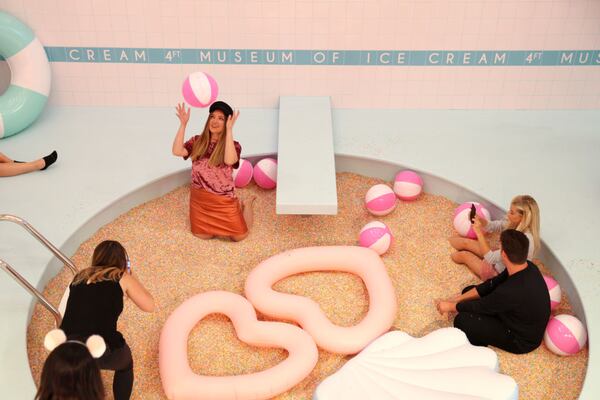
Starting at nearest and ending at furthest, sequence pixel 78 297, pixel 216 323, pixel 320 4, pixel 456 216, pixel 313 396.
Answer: pixel 78 297 < pixel 313 396 < pixel 216 323 < pixel 456 216 < pixel 320 4

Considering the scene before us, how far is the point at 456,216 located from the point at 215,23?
279 centimetres

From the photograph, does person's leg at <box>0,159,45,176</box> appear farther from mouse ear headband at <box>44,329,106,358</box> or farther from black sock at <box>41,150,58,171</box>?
mouse ear headband at <box>44,329,106,358</box>

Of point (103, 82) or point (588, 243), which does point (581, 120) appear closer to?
point (588, 243)

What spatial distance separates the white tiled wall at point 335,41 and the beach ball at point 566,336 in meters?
2.93

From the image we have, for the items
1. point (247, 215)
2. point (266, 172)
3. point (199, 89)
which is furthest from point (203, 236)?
point (199, 89)

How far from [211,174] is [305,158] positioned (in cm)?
83

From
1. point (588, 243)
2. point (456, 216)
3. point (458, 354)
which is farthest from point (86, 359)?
point (588, 243)

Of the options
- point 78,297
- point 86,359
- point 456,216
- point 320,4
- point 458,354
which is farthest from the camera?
point 320,4

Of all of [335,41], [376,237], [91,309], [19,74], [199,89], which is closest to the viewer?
[91,309]

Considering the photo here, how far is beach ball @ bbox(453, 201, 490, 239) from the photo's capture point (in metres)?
4.90

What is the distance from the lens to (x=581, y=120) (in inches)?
246

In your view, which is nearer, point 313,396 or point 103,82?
point 313,396

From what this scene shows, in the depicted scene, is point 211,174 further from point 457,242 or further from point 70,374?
point 70,374

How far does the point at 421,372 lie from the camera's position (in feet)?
12.0
